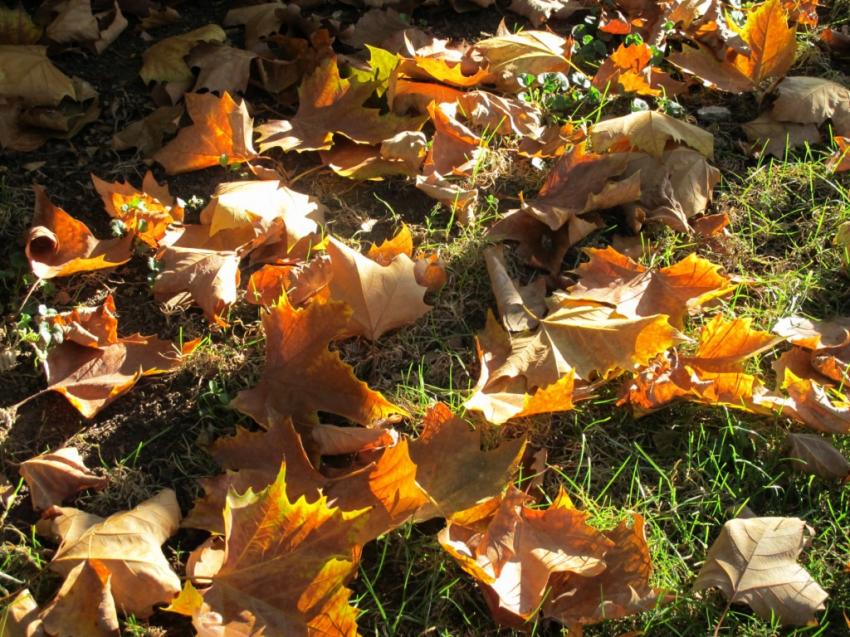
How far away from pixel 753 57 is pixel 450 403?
1.45m

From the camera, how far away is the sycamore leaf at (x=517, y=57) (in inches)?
104

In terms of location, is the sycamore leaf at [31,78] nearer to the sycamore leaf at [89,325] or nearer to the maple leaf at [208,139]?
the maple leaf at [208,139]

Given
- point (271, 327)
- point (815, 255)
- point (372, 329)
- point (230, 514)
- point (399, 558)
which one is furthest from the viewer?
point (815, 255)

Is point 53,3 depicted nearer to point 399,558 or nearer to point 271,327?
point 271,327

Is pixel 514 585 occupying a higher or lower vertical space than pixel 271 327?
lower

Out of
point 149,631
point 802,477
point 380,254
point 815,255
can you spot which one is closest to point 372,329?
point 380,254

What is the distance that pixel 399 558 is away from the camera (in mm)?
1816

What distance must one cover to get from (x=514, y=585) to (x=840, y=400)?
0.88 metres

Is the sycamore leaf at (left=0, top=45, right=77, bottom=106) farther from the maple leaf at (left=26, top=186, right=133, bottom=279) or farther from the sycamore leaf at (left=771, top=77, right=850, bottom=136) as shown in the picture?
the sycamore leaf at (left=771, top=77, right=850, bottom=136)

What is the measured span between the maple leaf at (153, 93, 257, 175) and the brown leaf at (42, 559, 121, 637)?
3.64 ft

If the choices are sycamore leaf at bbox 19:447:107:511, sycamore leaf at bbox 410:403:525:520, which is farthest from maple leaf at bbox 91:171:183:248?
sycamore leaf at bbox 410:403:525:520

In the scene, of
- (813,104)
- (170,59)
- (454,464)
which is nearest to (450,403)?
(454,464)

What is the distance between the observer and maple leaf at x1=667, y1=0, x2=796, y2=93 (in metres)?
2.64

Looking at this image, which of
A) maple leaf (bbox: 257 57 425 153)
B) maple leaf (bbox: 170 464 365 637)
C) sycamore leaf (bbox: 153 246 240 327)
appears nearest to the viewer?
maple leaf (bbox: 170 464 365 637)
